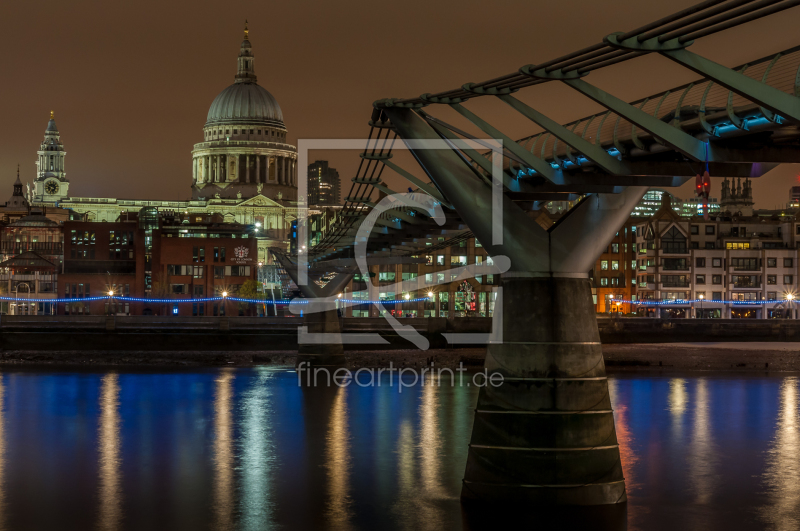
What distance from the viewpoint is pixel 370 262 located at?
186ft

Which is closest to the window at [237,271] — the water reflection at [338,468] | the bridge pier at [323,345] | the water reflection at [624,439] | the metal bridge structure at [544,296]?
the bridge pier at [323,345]

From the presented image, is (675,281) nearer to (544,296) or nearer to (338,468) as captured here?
(338,468)

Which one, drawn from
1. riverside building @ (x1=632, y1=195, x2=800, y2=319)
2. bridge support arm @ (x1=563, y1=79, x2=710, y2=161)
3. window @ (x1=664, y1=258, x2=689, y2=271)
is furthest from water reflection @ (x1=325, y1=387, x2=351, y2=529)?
window @ (x1=664, y1=258, x2=689, y2=271)

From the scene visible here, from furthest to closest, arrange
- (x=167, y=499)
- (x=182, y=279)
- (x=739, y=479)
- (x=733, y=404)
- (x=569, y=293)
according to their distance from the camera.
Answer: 1. (x=182, y=279)
2. (x=733, y=404)
3. (x=739, y=479)
4. (x=167, y=499)
5. (x=569, y=293)

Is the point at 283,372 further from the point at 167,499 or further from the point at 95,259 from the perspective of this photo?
the point at 95,259

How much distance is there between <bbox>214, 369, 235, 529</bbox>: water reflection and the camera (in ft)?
80.9

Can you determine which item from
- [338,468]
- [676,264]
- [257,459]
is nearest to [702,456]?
[338,468]

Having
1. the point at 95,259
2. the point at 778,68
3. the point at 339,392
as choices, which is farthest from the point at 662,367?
the point at 95,259

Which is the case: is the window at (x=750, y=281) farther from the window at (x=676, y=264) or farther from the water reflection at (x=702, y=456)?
the water reflection at (x=702, y=456)

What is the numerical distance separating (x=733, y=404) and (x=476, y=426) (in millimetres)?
28164

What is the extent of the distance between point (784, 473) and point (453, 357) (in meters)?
40.1

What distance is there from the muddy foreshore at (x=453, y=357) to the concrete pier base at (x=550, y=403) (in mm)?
43893

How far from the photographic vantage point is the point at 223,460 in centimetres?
3197

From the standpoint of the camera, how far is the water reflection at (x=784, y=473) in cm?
2428
